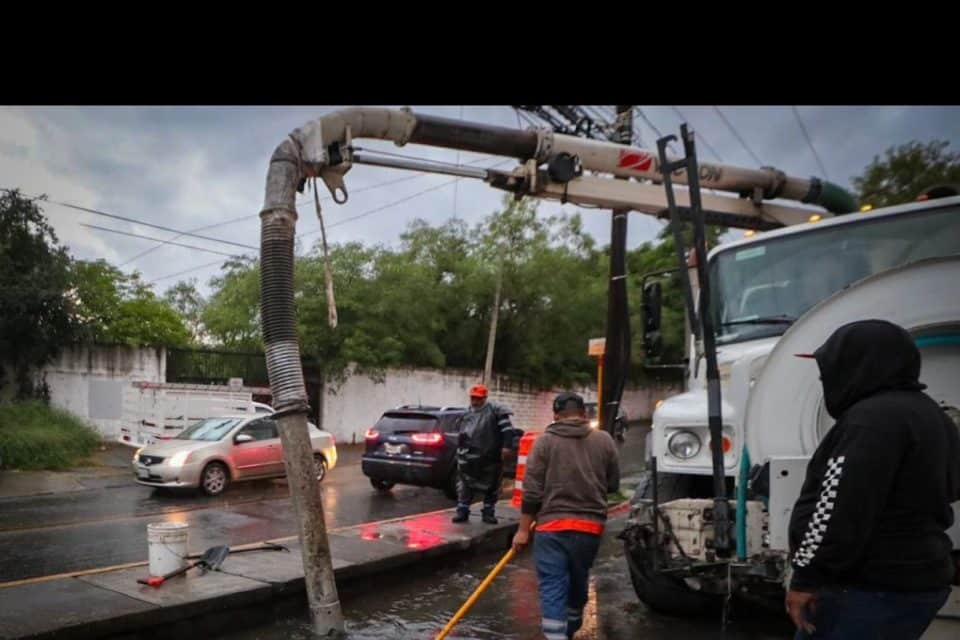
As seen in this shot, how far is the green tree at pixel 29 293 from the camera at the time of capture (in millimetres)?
14276

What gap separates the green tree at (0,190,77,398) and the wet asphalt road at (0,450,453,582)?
4.35m

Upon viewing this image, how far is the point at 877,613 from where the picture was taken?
2498 millimetres

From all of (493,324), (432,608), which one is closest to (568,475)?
(432,608)

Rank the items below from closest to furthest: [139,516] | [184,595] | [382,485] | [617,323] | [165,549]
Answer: [184,595] → [165,549] → [139,516] → [617,323] → [382,485]

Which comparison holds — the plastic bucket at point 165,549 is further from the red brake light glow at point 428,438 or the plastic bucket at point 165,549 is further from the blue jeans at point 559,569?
the red brake light glow at point 428,438

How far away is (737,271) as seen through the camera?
6.07 meters

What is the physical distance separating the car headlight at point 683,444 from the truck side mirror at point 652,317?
1.49 meters

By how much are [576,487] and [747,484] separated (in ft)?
3.49

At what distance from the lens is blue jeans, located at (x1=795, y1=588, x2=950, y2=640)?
250 cm

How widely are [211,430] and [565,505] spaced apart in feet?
31.4

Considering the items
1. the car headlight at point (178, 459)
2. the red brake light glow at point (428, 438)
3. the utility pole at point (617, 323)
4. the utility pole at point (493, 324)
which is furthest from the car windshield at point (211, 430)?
the utility pole at point (493, 324)

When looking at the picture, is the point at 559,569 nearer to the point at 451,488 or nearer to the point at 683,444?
the point at 683,444

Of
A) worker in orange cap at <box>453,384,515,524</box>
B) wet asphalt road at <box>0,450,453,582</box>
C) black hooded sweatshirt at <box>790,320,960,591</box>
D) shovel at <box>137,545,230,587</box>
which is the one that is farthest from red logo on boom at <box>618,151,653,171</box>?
black hooded sweatshirt at <box>790,320,960,591</box>
